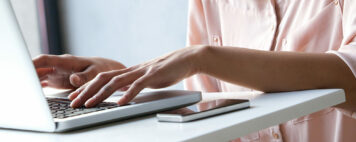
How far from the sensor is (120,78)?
607mm

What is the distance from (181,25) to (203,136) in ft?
4.85

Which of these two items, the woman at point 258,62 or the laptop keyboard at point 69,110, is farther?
the woman at point 258,62

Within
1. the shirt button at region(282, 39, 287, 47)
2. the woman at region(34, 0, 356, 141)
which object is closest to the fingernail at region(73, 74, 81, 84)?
the woman at region(34, 0, 356, 141)

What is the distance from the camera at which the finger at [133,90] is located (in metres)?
0.57

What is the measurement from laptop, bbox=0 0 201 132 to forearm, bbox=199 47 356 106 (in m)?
0.12

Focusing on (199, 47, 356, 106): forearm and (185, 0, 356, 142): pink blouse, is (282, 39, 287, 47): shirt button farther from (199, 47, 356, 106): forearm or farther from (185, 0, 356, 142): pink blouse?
(199, 47, 356, 106): forearm

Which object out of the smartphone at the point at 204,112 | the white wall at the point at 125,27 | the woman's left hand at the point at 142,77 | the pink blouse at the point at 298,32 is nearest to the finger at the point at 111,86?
the woman's left hand at the point at 142,77

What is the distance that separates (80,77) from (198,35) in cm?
45

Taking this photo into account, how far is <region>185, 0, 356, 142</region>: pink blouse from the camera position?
36.2 inches

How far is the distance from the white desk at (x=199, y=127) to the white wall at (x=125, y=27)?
1332 mm

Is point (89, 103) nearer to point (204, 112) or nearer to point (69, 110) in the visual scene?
point (69, 110)

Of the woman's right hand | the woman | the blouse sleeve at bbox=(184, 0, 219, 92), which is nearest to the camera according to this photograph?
the woman

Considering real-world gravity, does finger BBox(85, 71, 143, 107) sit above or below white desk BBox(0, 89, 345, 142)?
above

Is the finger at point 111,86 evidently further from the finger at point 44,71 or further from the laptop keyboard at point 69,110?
the finger at point 44,71
